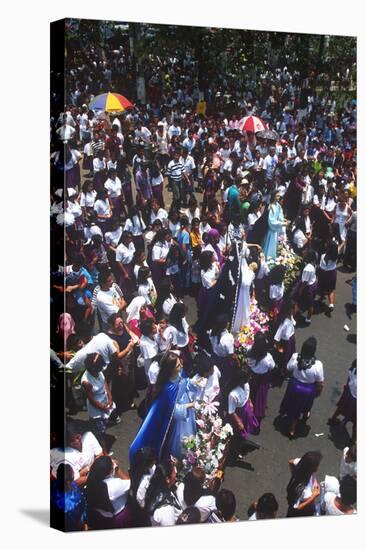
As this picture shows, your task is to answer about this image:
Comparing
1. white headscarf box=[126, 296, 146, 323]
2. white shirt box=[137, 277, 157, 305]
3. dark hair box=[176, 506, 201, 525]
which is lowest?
dark hair box=[176, 506, 201, 525]

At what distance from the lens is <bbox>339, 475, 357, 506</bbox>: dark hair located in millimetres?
15344

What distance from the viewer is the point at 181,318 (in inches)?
578

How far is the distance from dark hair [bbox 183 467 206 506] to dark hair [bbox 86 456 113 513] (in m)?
0.76

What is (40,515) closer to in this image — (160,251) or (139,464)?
(139,464)

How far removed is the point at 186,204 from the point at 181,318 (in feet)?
3.44

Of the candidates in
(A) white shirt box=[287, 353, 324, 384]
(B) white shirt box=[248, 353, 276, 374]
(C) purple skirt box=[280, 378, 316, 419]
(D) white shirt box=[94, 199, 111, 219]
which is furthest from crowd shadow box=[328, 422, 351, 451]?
(D) white shirt box=[94, 199, 111, 219]

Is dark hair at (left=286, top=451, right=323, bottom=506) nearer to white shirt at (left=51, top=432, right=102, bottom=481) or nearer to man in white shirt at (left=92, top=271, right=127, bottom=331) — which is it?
white shirt at (left=51, top=432, right=102, bottom=481)

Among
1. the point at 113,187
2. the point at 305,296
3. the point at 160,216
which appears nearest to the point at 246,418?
the point at 305,296

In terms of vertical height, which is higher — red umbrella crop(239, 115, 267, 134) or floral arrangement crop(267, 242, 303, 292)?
red umbrella crop(239, 115, 267, 134)

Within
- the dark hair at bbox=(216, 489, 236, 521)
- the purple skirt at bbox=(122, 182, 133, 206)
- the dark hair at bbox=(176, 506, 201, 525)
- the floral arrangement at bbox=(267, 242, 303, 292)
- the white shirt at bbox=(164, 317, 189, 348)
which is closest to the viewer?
the purple skirt at bbox=(122, 182, 133, 206)

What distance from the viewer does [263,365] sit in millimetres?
14977

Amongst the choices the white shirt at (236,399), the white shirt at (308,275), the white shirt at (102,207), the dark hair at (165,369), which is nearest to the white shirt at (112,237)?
the white shirt at (102,207)

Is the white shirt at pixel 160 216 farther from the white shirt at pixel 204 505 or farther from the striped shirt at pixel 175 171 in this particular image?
the white shirt at pixel 204 505

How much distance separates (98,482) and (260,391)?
176 centimetres
